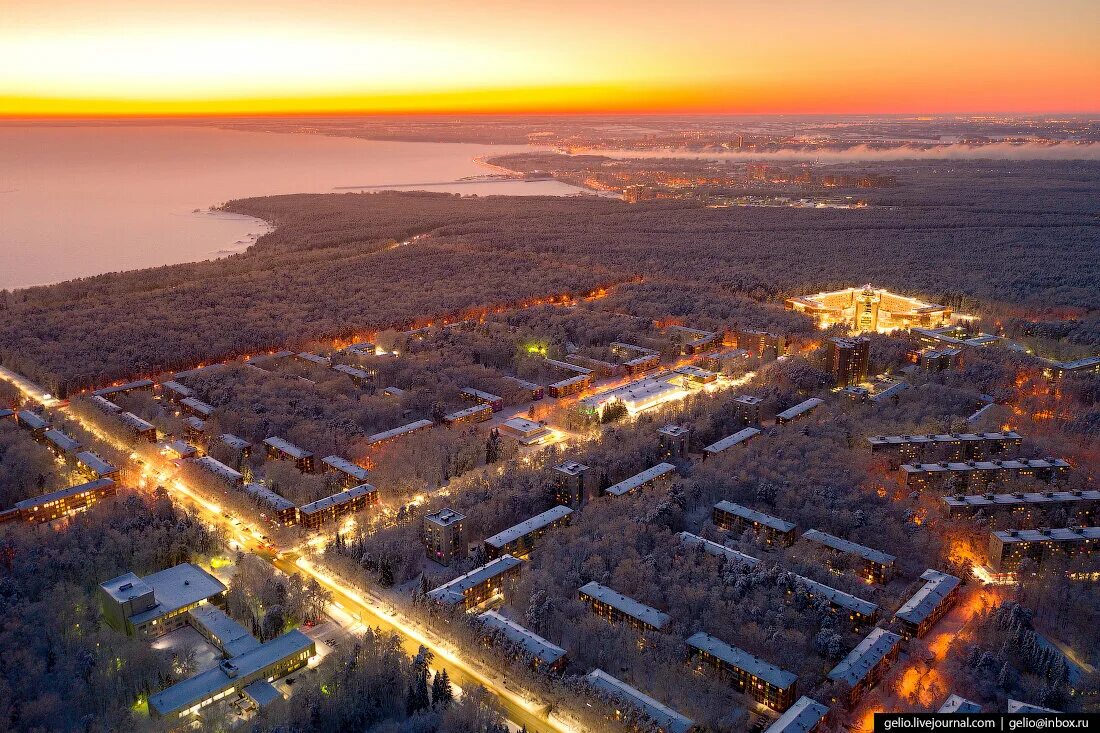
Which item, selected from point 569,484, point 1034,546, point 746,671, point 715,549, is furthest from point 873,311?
point 746,671

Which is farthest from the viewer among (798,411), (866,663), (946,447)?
(798,411)

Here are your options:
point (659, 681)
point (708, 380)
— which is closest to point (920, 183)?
point (708, 380)

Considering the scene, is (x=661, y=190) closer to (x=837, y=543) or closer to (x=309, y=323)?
(x=309, y=323)

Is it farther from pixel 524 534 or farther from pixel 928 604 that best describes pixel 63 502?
pixel 928 604

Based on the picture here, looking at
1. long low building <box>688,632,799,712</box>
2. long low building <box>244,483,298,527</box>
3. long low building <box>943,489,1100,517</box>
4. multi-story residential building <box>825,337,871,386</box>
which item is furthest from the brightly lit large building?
long low building <box>244,483,298,527</box>

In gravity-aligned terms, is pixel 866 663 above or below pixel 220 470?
below
